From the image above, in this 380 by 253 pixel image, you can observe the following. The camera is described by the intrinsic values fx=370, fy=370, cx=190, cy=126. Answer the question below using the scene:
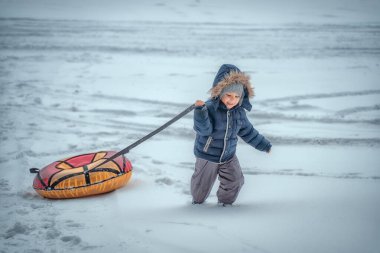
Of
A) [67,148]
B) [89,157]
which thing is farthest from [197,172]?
[67,148]

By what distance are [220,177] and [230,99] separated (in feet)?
2.54

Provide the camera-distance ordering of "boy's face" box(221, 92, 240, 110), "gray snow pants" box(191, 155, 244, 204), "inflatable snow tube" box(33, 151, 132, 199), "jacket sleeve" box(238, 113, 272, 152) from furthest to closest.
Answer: "inflatable snow tube" box(33, 151, 132, 199) → "jacket sleeve" box(238, 113, 272, 152) → "gray snow pants" box(191, 155, 244, 204) → "boy's face" box(221, 92, 240, 110)

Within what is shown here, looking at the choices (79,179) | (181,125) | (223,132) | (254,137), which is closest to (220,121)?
(223,132)

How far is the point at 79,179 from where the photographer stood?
3596 millimetres

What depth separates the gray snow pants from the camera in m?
3.25

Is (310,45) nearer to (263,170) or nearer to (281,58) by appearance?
(281,58)

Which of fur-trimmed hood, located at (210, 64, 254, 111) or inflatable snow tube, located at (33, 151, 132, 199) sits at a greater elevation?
fur-trimmed hood, located at (210, 64, 254, 111)

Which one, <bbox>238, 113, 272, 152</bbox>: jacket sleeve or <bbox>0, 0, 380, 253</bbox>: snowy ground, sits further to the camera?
<bbox>238, 113, 272, 152</bbox>: jacket sleeve

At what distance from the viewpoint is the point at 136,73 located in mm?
8633

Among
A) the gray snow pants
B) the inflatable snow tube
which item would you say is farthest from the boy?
the inflatable snow tube

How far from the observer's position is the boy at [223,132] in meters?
3.00

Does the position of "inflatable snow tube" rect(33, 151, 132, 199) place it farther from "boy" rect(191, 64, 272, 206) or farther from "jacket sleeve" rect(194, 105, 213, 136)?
"jacket sleeve" rect(194, 105, 213, 136)

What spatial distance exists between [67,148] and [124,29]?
804cm

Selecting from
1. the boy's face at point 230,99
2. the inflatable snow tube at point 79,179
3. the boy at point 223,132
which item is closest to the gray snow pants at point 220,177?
the boy at point 223,132
